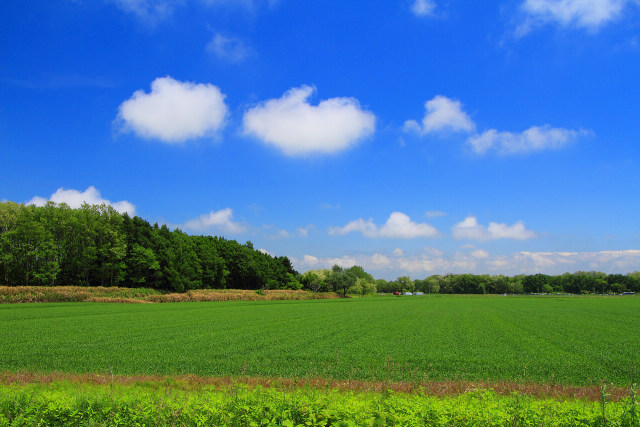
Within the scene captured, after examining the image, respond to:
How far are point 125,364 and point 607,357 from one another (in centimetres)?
2522

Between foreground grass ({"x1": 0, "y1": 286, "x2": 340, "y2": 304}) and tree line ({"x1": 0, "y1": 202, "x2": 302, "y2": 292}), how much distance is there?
13.9m

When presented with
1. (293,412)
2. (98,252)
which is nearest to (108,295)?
(98,252)

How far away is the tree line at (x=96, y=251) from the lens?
77.1 metres

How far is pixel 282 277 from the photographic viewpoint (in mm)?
132500

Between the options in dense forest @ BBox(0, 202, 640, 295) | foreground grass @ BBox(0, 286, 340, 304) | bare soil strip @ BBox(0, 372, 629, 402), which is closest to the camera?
bare soil strip @ BBox(0, 372, 629, 402)

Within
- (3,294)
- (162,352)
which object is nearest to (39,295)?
(3,294)

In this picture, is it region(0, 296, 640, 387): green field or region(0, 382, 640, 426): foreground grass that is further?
region(0, 296, 640, 387): green field

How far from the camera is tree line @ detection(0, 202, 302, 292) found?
77.1m

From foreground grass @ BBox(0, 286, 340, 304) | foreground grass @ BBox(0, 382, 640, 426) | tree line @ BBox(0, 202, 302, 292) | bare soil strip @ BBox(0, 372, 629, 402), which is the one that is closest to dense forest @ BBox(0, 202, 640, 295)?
tree line @ BBox(0, 202, 302, 292)

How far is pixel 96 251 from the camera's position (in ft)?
278

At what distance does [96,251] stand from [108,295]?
814 inches

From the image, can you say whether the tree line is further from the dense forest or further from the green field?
the green field

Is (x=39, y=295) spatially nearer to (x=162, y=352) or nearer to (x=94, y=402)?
(x=162, y=352)

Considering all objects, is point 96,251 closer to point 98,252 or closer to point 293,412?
point 98,252
